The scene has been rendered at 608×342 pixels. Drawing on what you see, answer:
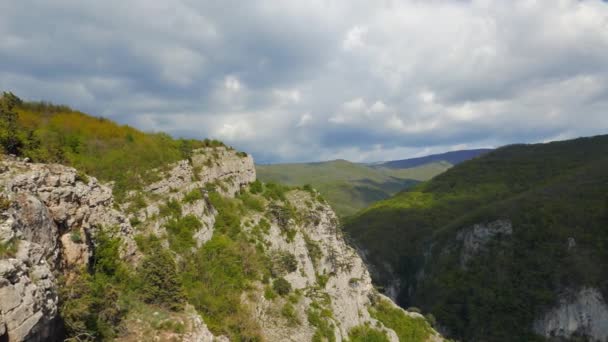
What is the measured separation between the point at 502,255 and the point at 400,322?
6176 cm

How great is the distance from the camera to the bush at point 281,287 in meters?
27.9

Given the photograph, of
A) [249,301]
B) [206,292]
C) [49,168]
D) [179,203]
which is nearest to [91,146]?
[179,203]

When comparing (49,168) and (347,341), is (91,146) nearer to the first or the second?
(49,168)

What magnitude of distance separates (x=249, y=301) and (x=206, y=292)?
4.24 m

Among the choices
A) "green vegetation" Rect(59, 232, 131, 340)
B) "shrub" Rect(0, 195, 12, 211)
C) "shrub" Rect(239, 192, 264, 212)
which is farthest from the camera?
"shrub" Rect(239, 192, 264, 212)

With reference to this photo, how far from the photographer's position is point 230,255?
2762 centimetres

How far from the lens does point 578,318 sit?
272 feet

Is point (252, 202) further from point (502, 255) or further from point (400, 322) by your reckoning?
point (502, 255)

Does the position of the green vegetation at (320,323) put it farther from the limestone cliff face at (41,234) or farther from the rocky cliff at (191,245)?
the limestone cliff face at (41,234)

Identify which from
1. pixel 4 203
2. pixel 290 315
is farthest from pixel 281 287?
pixel 4 203

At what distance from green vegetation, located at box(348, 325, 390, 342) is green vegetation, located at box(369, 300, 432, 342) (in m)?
9.75

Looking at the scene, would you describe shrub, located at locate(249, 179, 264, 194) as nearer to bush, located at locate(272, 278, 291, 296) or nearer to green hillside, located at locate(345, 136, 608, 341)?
bush, located at locate(272, 278, 291, 296)

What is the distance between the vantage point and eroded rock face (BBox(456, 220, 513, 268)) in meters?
105

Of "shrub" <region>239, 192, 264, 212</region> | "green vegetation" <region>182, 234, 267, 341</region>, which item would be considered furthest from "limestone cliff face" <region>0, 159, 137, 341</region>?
"shrub" <region>239, 192, 264, 212</region>
